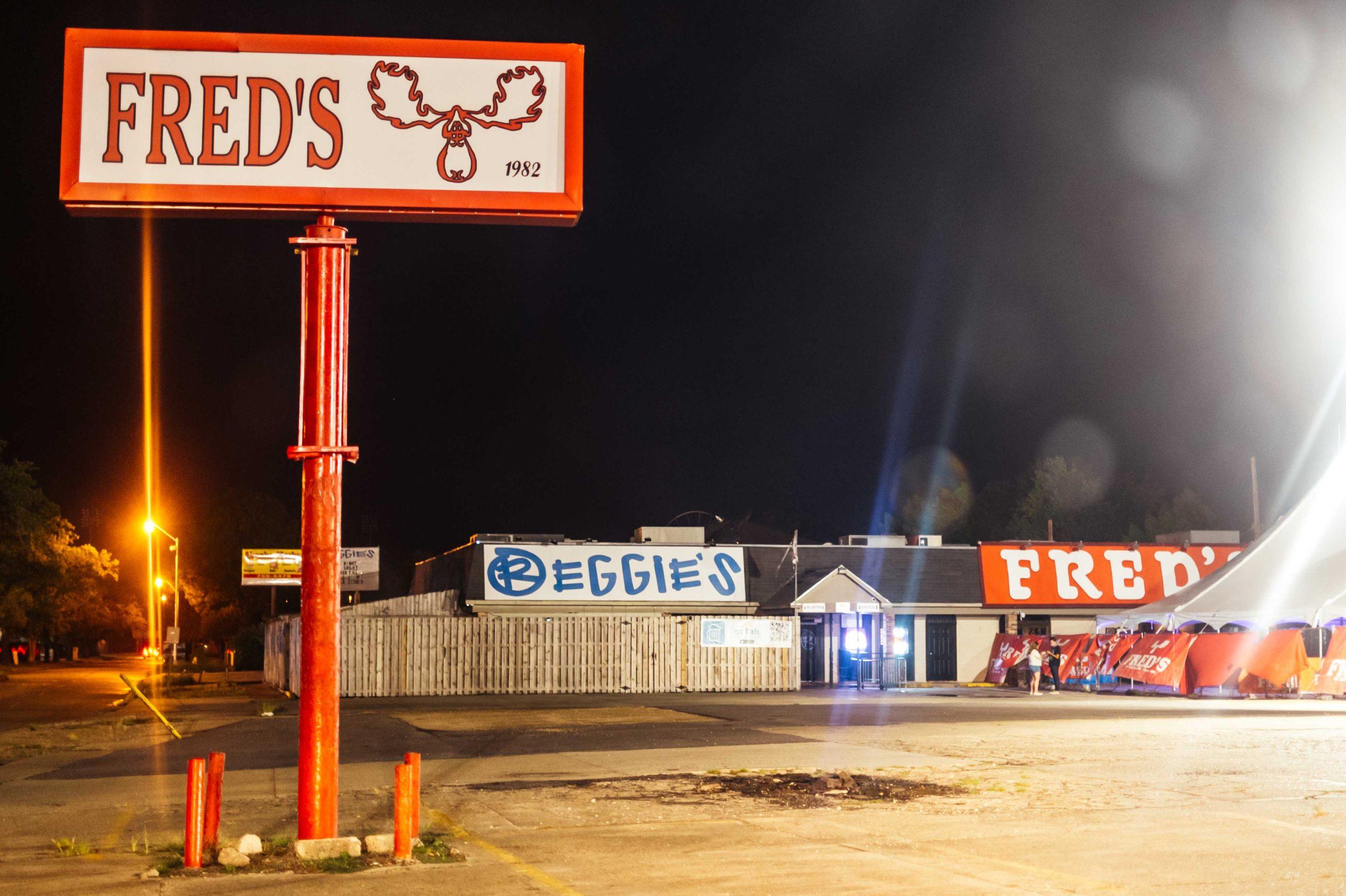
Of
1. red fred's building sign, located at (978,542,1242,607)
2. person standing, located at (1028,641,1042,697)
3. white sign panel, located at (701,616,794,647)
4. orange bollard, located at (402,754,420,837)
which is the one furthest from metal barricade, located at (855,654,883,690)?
orange bollard, located at (402,754,420,837)

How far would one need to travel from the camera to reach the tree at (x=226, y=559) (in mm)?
75125

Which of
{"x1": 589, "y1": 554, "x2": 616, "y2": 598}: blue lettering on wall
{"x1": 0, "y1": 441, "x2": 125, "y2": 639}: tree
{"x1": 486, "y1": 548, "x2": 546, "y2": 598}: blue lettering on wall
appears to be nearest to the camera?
{"x1": 486, "y1": 548, "x2": 546, "y2": 598}: blue lettering on wall

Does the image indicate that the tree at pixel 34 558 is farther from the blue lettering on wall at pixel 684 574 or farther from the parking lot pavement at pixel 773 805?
the parking lot pavement at pixel 773 805

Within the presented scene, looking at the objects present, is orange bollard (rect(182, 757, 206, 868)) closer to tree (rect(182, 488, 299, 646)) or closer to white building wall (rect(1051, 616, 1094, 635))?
white building wall (rect(1051, 616, 1094, 635))

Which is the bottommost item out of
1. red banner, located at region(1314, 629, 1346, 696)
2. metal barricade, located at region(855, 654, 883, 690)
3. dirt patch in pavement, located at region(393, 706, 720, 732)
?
metal barricade, located at region(855, 654, 883, 690)

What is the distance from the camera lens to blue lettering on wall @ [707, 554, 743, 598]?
38.9 meters

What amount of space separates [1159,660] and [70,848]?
92.1ft

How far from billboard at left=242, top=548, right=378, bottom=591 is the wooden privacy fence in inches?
649

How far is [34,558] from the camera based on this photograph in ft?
172

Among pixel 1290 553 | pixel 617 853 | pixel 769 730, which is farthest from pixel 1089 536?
pixel 617 853

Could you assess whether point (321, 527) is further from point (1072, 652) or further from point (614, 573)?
→ point (1072, 652)

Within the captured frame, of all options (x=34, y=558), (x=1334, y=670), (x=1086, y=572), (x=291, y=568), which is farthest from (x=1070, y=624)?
(x=34, y=558)

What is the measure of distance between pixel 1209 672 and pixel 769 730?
14.8m

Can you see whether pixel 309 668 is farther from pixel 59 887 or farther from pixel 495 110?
pixel 495 110
